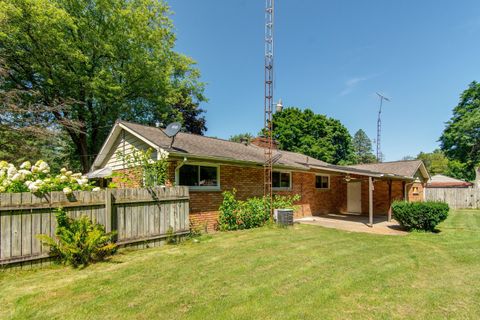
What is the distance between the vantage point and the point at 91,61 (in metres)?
19.4

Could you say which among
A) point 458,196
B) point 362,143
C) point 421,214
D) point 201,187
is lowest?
point 458,196

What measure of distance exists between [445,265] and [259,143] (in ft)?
39.7

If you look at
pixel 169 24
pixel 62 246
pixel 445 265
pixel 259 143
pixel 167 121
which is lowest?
pixel 445 265

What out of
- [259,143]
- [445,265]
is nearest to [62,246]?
[445,265]

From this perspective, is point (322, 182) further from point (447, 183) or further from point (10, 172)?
point (447, 183)

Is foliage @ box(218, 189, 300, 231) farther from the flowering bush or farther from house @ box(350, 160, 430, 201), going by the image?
house @ box(350, 160, 430, 201)

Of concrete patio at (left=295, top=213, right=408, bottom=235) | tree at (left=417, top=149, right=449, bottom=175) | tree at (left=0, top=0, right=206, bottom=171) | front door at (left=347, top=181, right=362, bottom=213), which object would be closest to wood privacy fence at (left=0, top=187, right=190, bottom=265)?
concrete patio at (left=295, top=213, right=408, bottom=235)

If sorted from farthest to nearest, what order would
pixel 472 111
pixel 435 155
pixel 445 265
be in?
pixel 435 155
pixel 472 111
pixel 445 265

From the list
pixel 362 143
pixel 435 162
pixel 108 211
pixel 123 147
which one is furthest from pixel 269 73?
pixel 362 143

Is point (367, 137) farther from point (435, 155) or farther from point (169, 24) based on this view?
point (169, 24)

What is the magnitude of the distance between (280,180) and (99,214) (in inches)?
332

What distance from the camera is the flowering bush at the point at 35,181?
17.5ft

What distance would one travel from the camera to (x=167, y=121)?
2394cm

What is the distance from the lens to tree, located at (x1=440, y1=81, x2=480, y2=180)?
26812 mm
